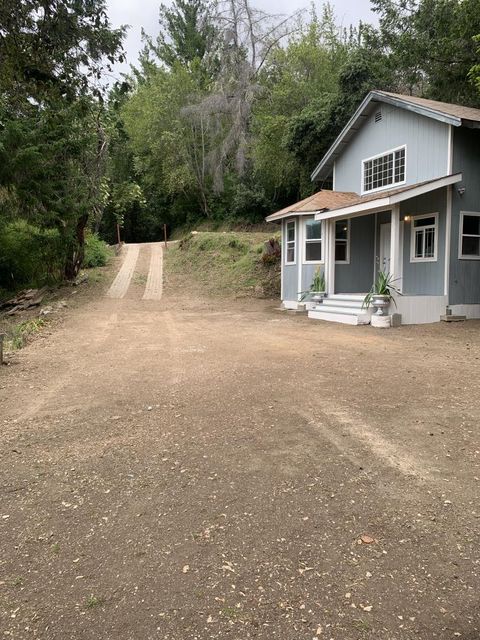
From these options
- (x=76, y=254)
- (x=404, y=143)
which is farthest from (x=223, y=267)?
(x=404, y=143)

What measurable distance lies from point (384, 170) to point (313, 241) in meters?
2.97

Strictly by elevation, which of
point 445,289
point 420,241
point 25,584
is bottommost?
point 25,584

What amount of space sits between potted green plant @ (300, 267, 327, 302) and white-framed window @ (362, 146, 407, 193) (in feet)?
10.5

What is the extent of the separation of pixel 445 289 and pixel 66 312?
11.0 m

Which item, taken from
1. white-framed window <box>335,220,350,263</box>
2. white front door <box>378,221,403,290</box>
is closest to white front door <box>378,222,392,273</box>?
white front door <box>378,221,403,290</box>

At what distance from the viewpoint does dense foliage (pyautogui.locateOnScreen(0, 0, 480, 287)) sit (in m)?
5.57

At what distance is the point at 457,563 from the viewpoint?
7.81 feet

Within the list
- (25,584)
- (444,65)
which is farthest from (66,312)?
(444,65)

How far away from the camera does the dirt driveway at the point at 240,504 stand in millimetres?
2076

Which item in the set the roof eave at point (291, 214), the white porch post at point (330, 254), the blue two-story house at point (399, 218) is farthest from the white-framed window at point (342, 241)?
the roof eave at point (291, 214)

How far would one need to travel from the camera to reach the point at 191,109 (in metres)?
29.4

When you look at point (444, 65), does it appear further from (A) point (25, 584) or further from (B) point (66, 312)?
(A) point (25, 584)

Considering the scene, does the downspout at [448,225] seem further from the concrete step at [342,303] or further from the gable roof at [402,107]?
the concrete step at [342,303]

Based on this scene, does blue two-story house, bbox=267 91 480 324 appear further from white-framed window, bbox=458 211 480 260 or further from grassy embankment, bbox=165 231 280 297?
grassy embankment, bbox=165 231 280 297
